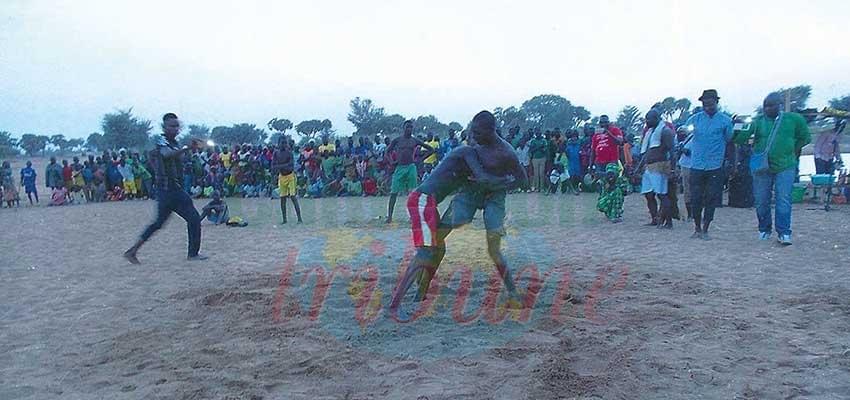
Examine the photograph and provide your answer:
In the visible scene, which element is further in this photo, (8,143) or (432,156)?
(8,143)

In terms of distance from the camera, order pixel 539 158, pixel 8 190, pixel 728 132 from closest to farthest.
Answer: pixel 728 132 → pixel 539 158 → pixel 8 190

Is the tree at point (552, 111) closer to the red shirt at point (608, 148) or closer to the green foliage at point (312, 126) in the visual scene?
the green foliage at point (312, 126)

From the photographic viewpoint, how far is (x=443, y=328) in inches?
158

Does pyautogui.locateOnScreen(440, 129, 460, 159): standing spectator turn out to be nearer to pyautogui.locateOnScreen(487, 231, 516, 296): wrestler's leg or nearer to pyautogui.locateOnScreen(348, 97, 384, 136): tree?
pyautogui.locateOnScreen(487, 231, 516, 296): wrestler's leg

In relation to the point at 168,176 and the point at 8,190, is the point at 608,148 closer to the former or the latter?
the point at 168,176

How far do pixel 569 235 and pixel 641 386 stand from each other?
17.1 feet

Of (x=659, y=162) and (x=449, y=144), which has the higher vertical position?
(x=449, y=144)

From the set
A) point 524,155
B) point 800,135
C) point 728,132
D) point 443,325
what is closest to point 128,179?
point 524,155

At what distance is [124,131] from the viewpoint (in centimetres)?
4806

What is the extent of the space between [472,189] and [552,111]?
146 feet

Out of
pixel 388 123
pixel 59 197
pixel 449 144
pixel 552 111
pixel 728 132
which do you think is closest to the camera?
pixel 728 132

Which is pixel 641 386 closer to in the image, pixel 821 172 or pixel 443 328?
pixel 443 328

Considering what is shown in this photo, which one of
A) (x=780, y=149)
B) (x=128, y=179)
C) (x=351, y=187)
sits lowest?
(x=351, y=187)

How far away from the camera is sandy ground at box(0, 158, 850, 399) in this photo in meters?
3.17
